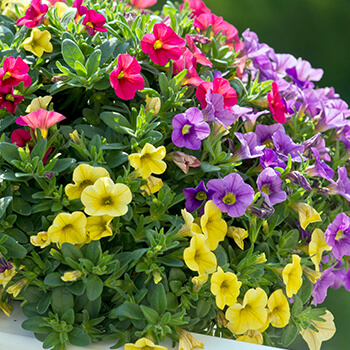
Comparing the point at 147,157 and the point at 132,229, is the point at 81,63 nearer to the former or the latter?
the point at 147,157

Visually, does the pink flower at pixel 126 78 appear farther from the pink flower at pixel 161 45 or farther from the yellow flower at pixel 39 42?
the yellow flower at pixel 39 42

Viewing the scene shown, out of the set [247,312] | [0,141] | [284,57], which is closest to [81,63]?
[0,141]

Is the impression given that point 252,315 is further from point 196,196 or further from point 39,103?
point 39,103

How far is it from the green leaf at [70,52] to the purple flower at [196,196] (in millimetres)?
395

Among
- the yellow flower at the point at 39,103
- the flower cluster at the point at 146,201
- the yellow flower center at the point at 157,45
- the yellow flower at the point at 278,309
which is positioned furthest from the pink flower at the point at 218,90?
the yellow flower at the point at 278,309

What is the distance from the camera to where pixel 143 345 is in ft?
3.11

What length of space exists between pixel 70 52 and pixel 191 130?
1.10ft

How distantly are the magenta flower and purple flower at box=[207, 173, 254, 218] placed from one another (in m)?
0.48

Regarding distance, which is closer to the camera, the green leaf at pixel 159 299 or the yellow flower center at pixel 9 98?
the green leaf at pixel 159 299

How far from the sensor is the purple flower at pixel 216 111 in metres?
1.12

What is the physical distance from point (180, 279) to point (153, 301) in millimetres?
84

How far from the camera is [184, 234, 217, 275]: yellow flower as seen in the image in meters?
1.00

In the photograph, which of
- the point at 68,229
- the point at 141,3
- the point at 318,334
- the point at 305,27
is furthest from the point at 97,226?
the point at 305,27

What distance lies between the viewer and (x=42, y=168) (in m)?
1.02
